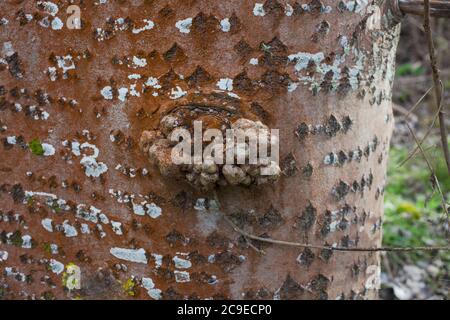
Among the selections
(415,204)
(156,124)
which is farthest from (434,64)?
(415,204)

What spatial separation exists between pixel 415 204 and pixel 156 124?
95.7 inches

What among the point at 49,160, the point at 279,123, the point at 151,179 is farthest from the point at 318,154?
the point at 49,160

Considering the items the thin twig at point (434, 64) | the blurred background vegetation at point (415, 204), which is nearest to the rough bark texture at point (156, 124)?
the thin twig at point (434, 64)

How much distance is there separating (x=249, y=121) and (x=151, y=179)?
25cm

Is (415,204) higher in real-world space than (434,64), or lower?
lower

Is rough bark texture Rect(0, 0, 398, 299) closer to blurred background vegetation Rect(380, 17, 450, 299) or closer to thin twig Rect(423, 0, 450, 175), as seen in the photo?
thin twig Rect(423, 0, 450, 175)

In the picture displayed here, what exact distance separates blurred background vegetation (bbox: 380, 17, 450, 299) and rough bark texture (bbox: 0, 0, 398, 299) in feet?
1.12

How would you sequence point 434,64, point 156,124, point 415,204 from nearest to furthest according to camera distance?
point 156,124 → point 434,64 → point 415,204

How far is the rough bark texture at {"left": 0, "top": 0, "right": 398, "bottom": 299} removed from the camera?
1.13 meters

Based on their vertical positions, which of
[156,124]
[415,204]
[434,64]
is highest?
[434,64]

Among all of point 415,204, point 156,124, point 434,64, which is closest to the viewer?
point 156,124

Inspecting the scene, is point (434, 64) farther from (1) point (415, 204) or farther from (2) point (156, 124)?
(1) point (415, 204)

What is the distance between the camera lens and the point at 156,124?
1.14m

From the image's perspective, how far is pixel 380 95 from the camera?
4.46 feet
